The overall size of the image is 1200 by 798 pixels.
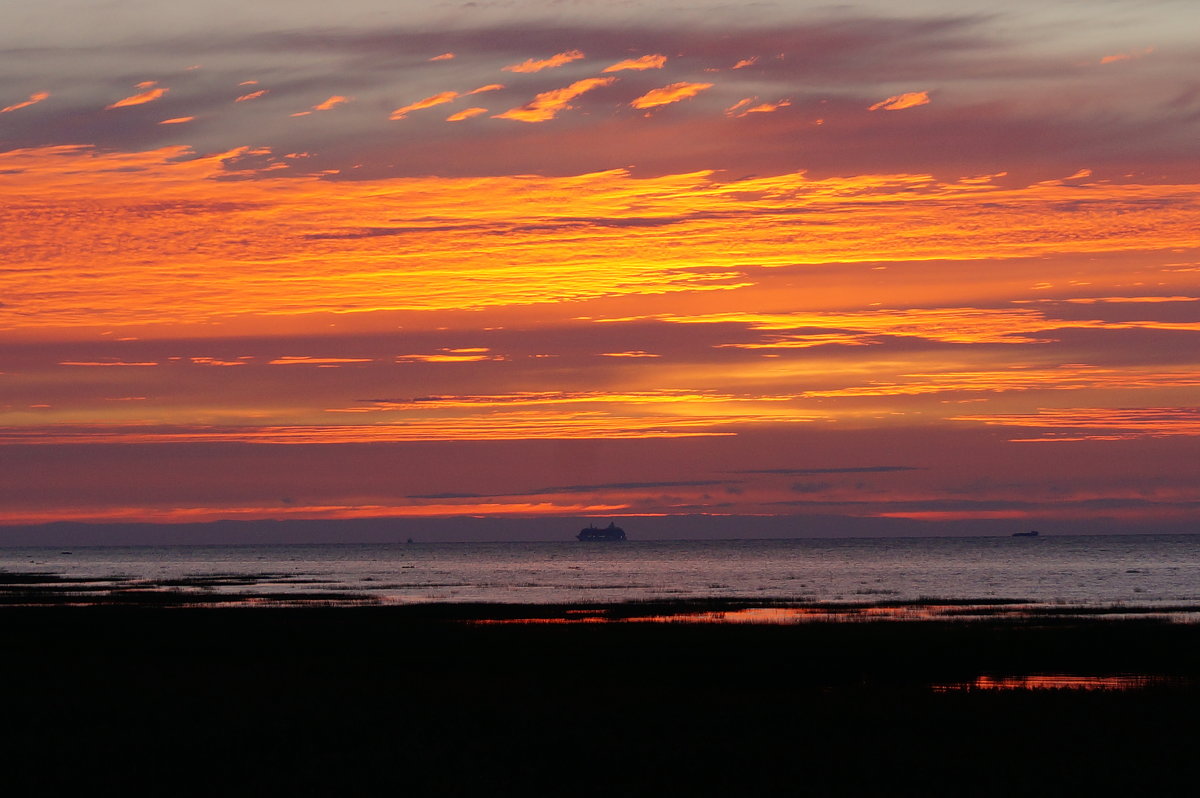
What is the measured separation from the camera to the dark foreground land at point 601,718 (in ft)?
79.8

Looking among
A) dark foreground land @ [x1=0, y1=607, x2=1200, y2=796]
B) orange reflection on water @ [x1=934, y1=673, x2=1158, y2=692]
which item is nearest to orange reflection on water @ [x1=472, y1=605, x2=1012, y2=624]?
dark foreground land @ [x1=0, y1=607, x2=1200, y2=796]

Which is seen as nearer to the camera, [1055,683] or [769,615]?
[1055,683]

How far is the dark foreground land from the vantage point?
2431 centimetres

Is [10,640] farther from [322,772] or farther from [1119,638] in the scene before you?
[1119,638]

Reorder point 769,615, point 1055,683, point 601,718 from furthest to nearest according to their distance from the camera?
point 769,615, point 1055,683, point 601,718

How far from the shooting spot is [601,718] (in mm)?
30766

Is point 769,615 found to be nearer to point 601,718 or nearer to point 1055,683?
point 1055,683

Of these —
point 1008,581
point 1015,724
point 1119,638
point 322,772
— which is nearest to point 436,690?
point 322,772

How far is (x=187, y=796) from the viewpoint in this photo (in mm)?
23031

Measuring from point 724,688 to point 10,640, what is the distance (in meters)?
33.2

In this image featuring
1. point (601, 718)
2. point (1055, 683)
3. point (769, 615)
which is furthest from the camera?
point (769, 615)

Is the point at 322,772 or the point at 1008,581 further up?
the point at 322,772

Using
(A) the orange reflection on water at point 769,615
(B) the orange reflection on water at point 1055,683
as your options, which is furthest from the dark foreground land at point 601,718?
(A) the orange reflection on water at point 769,615

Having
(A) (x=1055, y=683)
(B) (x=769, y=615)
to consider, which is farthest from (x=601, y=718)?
(B) (x=769, y=615)
